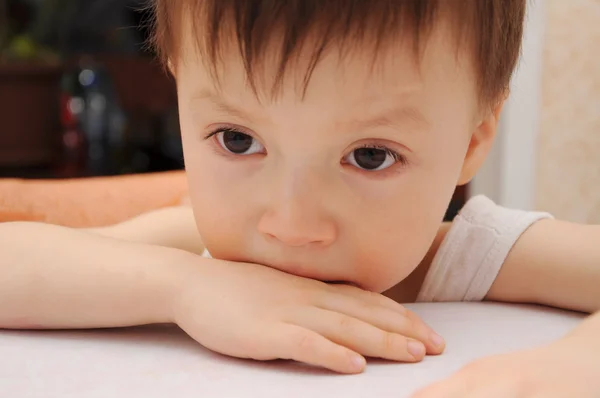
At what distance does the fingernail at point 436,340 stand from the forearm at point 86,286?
8.2 inches

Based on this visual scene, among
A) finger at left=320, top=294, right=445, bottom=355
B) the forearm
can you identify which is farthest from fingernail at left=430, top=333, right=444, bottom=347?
the forearm

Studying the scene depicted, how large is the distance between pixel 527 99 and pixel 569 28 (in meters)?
0.19

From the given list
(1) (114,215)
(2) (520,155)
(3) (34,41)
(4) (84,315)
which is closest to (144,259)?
(4) (84,315)

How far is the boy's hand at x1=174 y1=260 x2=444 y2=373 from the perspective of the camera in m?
0.51

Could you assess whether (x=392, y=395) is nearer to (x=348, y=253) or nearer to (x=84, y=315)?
(x=348, y=253)

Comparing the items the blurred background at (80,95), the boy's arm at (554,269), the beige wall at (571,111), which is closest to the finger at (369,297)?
the boy's arm at (554,269)

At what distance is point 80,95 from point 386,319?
269 centimetres

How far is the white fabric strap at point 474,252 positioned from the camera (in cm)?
77

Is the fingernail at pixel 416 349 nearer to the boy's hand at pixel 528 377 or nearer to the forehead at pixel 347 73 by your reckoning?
the boy's hand at pixel 528 377

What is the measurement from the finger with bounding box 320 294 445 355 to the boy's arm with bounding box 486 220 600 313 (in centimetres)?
21

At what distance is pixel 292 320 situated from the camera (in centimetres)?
54

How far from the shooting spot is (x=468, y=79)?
584mm

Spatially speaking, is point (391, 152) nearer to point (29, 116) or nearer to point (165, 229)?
point (165, 229)

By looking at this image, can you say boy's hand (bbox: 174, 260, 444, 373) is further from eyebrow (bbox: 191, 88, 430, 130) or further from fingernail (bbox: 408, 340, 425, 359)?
eyebrow (bbox: 191, 88, 430, 130)
